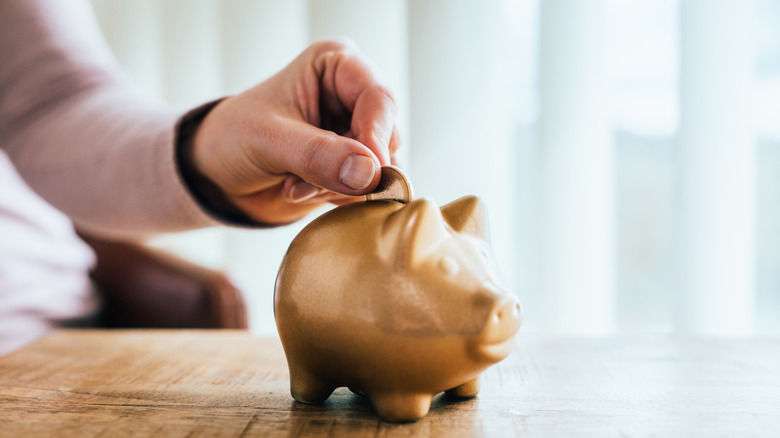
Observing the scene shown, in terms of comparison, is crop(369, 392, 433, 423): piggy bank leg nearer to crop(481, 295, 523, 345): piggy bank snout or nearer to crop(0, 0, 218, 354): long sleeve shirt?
crop(481, 295, 523, 345): piggy bank snout

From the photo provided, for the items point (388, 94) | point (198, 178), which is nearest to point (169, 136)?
point (198, 178)

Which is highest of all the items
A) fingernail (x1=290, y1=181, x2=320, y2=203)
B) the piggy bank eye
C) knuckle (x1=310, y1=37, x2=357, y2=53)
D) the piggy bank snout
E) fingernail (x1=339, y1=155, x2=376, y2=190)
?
knuckle (x1=310, y1=37, x2=357, y2=53)

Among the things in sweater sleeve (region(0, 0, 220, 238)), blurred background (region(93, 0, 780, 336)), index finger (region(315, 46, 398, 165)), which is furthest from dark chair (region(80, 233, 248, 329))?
index finger (region(315, 46, 398, 165))

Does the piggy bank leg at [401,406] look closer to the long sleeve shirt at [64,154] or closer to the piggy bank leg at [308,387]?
the piggy bank leg at [308,387]

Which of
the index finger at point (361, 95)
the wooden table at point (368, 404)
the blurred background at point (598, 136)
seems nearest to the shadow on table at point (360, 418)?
the wooden table at point (368, 404)

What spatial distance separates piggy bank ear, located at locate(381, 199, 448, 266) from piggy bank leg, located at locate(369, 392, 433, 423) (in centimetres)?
12

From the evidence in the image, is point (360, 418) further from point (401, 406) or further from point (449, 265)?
point (449, 265)

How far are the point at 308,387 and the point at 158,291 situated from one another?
0.95 metres

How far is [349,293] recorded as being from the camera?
0.55 meters

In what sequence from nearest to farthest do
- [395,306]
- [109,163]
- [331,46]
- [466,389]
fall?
[395,306]
[466,389]
[331,46]
[109,163]

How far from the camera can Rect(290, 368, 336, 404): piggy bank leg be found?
614 millimetres

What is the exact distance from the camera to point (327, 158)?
632 millimetres

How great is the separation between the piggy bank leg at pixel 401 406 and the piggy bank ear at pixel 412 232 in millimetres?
117

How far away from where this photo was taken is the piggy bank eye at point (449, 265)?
0.55 m
